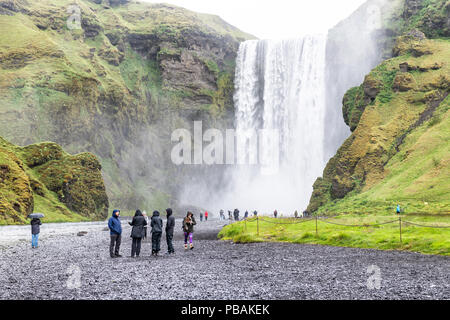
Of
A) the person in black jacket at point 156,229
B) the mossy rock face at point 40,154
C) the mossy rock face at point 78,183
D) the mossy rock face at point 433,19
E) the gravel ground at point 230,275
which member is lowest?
the gravel ground at point 230,275

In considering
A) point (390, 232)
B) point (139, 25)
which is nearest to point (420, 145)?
point (390, 232)

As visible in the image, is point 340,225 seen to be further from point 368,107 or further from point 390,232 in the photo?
point 368,107

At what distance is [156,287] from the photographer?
12.3 metres

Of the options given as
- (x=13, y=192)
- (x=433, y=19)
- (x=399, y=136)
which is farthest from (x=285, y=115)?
(x=13, y=192)

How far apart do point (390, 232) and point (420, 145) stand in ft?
67.6

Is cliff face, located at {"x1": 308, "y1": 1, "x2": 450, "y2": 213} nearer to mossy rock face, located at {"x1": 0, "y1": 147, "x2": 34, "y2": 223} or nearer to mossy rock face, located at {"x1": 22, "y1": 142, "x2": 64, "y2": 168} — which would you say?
mossy rock face, located at {"x1": 0, "y1": 147, "x2": 34, "y2": 223}

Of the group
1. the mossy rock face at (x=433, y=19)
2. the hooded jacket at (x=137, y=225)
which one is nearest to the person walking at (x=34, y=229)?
the hooded jacket at (x=137, y=225)

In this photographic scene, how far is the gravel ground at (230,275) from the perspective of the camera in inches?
444

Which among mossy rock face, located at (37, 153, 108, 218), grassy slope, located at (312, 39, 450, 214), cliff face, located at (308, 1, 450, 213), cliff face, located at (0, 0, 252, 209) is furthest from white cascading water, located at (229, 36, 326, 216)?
mossy rock face, located at (37, 153, 108, 218)

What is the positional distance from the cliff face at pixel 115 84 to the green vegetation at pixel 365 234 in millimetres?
52834

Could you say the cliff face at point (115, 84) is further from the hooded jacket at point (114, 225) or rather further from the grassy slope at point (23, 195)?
the hooded jacket at point (114, 225)

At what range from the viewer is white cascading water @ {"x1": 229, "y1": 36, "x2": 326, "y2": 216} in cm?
7919

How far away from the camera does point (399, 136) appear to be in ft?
151

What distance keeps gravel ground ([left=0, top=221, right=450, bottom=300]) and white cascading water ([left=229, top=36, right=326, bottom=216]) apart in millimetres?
55828
